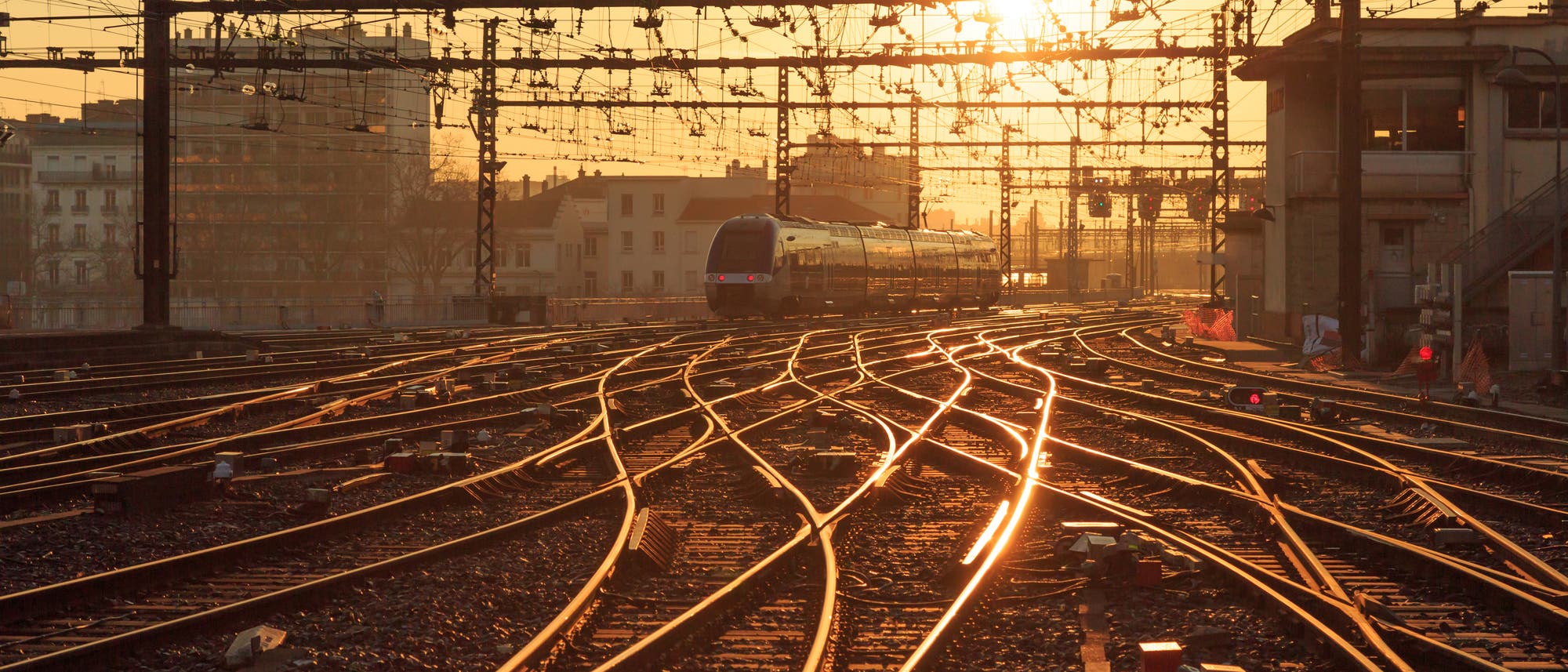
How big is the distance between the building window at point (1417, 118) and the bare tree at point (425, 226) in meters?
71.1

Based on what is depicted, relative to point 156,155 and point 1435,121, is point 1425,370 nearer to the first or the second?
point 1435,121

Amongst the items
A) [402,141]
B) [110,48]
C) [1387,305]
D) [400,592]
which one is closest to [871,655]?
→ [400,592]

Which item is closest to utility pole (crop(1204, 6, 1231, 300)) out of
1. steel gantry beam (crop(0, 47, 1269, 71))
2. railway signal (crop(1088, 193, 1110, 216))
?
steel gantry beam (crop(0, 47, 1269, 71))

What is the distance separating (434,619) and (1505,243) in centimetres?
2714

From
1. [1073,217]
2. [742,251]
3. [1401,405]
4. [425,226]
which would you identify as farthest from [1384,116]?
[425,226]

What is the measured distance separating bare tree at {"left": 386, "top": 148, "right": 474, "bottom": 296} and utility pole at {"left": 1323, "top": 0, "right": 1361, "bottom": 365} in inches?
2996

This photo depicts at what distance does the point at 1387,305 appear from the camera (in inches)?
1232

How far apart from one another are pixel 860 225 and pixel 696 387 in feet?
96.1

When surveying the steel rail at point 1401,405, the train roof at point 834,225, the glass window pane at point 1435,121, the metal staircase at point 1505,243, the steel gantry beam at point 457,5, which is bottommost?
the steel rail at point 1401,405

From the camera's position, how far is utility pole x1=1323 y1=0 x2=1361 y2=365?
79.2ft

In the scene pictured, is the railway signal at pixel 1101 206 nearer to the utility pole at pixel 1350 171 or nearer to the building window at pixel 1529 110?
the building window at pixel 1529 110

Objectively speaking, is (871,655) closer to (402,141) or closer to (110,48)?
(110,48)

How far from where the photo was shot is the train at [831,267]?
140ft

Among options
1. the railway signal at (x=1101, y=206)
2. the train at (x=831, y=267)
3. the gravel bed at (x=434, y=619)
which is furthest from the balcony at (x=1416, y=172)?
the railway signal at (x=1101, y=206)
